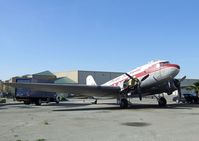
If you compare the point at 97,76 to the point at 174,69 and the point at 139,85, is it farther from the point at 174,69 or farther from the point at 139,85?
the point at 174,69

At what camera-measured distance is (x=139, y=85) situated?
30641mm

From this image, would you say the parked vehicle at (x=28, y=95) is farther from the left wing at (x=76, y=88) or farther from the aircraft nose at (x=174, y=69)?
the aircraft nose at (x=174, y=69)

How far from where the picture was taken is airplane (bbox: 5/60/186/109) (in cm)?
2960

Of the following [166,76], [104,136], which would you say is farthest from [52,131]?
[166,76]

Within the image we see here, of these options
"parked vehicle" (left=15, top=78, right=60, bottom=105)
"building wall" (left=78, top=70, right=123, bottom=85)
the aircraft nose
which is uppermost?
"building wall" (left=78, top=70, right=123, bottom=85)

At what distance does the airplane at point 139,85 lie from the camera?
29603mm

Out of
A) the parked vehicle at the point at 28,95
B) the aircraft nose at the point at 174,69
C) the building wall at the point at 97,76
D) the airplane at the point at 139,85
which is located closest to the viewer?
the aircraft nose at the point at 174,69

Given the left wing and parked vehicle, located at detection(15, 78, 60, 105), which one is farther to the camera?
parked vehicle, located at detection(15, 78, 60, 105)

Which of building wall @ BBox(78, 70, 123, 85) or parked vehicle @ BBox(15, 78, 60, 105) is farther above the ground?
building wall @ BBox(78, 70, 123, 85)

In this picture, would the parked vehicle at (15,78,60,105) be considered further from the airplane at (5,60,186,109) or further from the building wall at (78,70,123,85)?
the building wall at (78,70,123,85)

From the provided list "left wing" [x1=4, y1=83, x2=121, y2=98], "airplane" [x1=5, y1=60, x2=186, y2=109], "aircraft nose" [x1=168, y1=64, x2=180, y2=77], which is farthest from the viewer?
"left wing" [x1=4, y1=83, x2=121, y2=98]

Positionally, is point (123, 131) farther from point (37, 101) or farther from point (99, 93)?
point (37, 101)

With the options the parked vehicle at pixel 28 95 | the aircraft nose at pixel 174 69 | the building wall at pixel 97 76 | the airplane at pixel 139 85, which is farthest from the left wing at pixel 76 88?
the building wall at pixel 97 76

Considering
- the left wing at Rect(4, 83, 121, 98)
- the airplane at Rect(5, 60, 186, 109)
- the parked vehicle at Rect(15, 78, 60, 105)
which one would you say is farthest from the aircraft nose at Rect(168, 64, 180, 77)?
the parked vehicle at Rect(15, 78, 60, 105)
